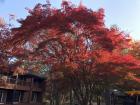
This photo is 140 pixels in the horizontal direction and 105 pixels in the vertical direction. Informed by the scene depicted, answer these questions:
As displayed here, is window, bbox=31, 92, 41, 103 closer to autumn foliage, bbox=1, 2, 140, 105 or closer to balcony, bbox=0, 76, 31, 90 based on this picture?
balcony, bbox=0, 76, 31, 90

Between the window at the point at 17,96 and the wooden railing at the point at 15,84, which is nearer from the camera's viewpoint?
the wooden railing at the point at 15,84

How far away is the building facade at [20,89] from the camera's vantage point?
46281 mm

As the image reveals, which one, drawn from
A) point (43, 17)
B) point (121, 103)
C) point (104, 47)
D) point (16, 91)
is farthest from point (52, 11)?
point (121, 103)

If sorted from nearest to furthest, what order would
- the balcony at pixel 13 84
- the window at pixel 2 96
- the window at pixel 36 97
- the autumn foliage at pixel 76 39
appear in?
the autumn foliage at pixel 76 39 → the balcony at pixel 13 84 → the window at pixel 2 96 → the window at pixel 36 97

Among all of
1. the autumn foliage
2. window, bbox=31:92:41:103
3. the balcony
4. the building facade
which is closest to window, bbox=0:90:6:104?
the building facade

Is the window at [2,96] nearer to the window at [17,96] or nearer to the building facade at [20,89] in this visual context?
the building facade at [20,89]

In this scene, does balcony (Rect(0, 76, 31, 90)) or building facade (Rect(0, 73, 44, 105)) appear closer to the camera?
balcony (Rect(0, 76, 31, 90))

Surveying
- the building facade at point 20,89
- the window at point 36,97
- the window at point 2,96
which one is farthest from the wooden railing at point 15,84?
the window at point 36,97

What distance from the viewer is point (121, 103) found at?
185ft

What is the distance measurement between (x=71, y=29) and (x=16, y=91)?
95.5 feet

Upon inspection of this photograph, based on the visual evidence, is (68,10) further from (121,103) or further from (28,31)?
(121,103)

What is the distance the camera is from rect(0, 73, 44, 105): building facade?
46281mm

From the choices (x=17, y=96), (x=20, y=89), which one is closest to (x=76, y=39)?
(x=20, y=89)

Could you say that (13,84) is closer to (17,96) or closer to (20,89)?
(20,89)
